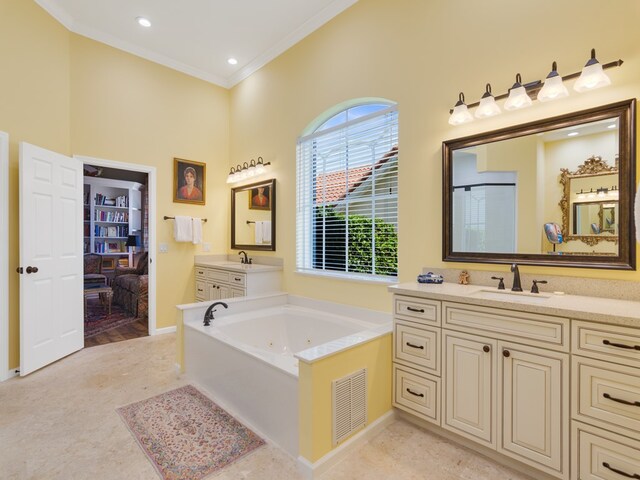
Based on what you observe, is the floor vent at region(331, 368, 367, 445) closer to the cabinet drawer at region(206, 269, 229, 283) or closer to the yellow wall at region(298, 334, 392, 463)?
the yellow wall at region(298, 334, 392, 463)

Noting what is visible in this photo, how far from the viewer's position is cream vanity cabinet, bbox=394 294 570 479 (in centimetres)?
158

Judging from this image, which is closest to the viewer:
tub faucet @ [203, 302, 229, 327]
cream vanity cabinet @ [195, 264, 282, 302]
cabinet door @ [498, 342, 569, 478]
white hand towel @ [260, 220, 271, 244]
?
cabinet door @ [498, 342, 569, 478]

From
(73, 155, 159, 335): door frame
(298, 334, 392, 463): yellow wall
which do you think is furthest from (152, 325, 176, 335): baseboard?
(298, 334, 392, 463): yellow wall

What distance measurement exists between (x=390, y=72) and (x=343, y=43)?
75cm

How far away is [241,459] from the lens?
1.86m

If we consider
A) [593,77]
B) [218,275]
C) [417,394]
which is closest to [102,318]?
[218,275]

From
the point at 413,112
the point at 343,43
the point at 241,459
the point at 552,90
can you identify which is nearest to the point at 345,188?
the point at 413,112

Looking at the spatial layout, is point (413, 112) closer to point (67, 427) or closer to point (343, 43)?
point (343, 43)

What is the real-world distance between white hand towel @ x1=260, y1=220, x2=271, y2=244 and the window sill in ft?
2.31

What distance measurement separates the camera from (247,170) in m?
4.34

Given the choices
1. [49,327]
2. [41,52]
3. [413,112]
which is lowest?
[49,327]

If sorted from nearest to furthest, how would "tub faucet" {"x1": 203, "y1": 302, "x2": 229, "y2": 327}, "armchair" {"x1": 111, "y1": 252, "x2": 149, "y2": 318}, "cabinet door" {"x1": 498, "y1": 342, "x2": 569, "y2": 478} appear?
"cabinet door" {"x1": 498, "y1": 342, "x2": 569, "y2": 478}
"tub faucet" {"x1": 203, "y1": 302, "x2": 229, "y2": 327}
"armchair" {"x1": 111, "y1": 252, "x2": 149, "y2": 318}

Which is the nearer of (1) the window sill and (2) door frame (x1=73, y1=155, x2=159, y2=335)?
(1) the window sill

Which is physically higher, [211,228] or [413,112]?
[413,112]
